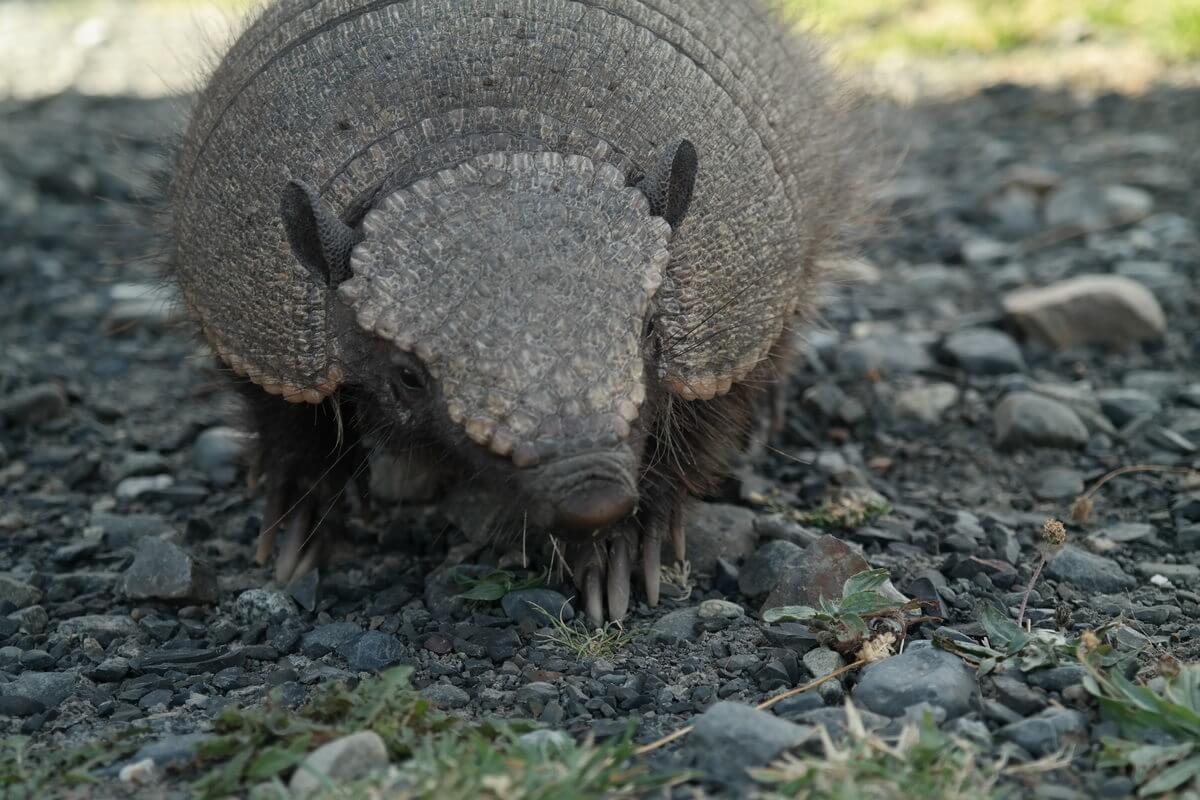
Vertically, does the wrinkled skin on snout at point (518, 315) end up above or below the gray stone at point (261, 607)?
above

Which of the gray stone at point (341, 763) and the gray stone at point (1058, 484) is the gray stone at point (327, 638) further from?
the gray stone at point (1058, 484)

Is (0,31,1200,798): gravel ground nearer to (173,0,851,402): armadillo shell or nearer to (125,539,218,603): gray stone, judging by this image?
(125,539,218,603): gray stone

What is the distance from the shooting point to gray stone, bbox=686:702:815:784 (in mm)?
3104

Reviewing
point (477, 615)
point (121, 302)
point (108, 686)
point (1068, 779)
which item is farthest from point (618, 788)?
point (121, 302)

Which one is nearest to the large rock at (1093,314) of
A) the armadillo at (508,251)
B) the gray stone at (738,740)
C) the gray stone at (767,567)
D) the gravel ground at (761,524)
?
the gravel ground at (761,524)

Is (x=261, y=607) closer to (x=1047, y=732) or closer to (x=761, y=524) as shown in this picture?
(x=761, y=524)

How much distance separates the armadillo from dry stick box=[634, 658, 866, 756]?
0.57 m

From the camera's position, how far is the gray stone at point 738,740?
3104 mm

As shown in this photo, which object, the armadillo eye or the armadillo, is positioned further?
the armadillo eye

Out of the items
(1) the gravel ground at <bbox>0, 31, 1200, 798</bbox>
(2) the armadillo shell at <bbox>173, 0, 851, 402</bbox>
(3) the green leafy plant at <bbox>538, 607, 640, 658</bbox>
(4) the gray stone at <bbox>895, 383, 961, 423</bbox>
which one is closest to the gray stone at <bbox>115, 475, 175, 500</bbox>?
(1) the gravel ground at <bbox>0, 31, 1200, 798</bbox>

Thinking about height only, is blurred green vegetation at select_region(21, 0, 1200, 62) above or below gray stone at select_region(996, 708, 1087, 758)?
above

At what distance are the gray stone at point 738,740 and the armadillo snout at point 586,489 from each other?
1.87 ft

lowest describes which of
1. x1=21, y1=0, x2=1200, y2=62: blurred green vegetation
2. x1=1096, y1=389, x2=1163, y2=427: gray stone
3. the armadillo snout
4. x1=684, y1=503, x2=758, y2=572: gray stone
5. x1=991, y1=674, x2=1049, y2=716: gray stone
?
x1=991, y1=674, x2=1049, y2=716: gray stone

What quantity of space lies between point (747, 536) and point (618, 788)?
1768mm
